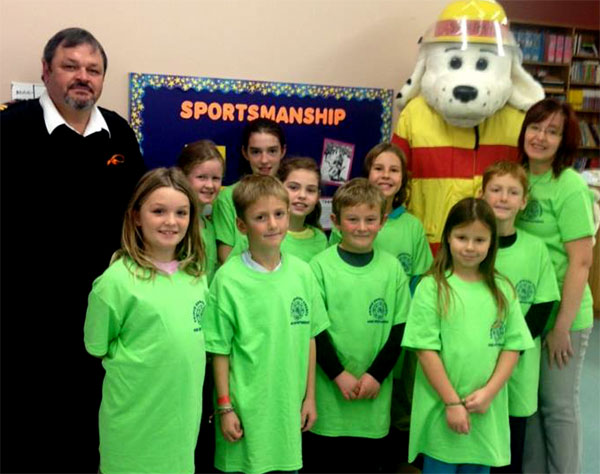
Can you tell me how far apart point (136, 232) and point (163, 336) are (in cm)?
29

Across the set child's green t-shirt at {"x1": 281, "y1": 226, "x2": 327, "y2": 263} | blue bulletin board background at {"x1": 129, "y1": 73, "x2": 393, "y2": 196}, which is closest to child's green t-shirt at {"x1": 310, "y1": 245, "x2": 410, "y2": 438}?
child's green t-shirt at {"x1": 281, "y1": 226, "x2": 327, "y2": 263}

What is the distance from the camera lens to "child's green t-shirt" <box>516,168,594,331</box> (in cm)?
212

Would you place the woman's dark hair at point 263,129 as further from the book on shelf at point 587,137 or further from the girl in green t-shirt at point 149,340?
the book on shelf at point 587,137

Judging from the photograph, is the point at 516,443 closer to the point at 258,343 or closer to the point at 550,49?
the point at 258,343

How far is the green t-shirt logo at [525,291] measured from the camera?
2.10 metres

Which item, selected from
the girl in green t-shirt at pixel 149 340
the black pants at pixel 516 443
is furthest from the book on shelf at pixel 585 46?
the girl in green t-shirt at pixel 149 340

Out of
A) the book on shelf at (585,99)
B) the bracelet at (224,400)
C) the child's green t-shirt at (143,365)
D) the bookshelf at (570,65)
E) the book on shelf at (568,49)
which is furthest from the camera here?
the book on shelf at (585,99)

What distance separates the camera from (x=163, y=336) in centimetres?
165

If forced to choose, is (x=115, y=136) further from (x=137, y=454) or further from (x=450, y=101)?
(x=450, y=101)

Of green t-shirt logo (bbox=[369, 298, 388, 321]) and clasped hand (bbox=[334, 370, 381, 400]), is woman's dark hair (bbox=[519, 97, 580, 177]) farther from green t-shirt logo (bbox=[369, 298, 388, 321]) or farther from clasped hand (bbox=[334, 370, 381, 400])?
clasped hand (bbox=[334, 370, 381, 400])

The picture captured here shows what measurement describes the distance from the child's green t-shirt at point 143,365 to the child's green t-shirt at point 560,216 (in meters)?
1.18

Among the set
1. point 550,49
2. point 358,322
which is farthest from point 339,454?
point 550,49

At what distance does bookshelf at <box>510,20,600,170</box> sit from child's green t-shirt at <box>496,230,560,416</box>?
4.84 metres

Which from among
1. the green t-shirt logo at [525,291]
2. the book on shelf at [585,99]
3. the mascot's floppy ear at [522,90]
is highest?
the book on shelf at [585,99]
